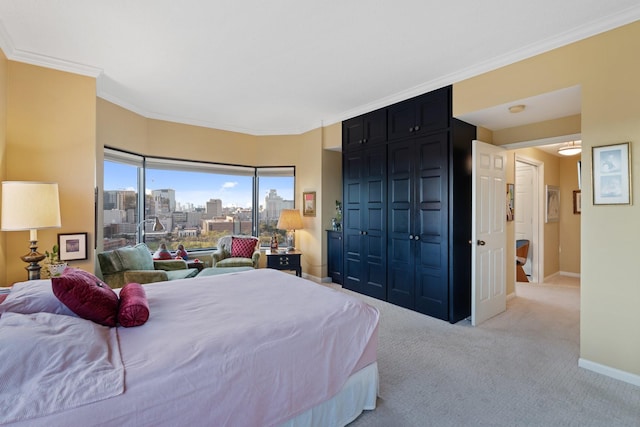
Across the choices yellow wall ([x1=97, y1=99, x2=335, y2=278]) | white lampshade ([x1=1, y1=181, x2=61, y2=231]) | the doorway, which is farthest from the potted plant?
the doorway

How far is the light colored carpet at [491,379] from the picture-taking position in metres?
1.96

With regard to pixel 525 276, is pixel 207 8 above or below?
above

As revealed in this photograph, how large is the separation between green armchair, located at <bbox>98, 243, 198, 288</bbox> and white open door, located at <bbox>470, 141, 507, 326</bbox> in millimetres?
3570

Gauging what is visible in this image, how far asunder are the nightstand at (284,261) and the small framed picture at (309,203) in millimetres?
829

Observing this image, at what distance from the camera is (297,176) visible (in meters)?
5.71

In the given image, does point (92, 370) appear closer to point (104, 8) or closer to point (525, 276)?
point (104, 8)

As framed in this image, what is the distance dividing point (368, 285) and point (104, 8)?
418 centimetres

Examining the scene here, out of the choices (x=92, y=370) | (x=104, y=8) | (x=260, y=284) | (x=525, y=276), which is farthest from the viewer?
(x=525, y=276)

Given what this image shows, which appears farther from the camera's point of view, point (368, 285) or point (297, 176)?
point (297, 176)

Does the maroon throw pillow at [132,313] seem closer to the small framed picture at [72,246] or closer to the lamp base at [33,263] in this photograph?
the lamp base at [33,263]

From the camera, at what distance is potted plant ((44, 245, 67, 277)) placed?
2771 mm

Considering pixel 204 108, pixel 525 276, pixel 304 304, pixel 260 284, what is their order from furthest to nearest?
pixel 525 276 < pixel 204 108 < pixel 260 284 < pixel 304 304

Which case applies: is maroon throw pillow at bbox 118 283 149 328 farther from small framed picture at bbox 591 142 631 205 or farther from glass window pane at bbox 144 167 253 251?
glass window pane at bbox 144 167 253 251

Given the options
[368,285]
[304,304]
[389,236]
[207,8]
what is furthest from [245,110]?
[304,304]
